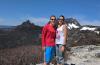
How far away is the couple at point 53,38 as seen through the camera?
1336 cm

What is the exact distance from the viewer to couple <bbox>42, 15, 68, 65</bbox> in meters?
13.4

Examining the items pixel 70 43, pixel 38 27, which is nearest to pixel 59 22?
pixel 70 43

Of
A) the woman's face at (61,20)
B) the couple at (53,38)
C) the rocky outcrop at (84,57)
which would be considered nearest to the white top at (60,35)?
the couple at (53,38)

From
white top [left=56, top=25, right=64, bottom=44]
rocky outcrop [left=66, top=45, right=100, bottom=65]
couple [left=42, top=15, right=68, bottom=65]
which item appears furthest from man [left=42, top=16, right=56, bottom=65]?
rocky outcrop [left=66, top=45, right=100, bottom=65]

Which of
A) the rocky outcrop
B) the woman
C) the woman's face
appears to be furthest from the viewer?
the rocky outcrop

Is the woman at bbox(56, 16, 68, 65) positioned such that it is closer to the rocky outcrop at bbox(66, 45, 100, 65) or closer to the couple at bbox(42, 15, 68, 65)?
the couple at bbox(42, 15, 68, 65)

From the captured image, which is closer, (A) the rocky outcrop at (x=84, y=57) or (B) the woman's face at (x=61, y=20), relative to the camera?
(B) the woman's face at (x=61, y=20)

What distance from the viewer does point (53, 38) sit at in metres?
13.5

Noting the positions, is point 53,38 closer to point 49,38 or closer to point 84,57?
point 49,38

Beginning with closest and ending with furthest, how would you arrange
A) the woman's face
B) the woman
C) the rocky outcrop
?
the woman's face, the woman, the rocky outcrop

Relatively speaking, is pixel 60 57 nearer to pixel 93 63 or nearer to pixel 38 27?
pixel 93 63

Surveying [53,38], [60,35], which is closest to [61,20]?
[60,35]

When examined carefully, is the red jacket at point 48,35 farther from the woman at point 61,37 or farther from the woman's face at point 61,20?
the woman's face at point 61,20

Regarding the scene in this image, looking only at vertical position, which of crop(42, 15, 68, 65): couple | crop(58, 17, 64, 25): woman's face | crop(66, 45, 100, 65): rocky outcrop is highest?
crop(58, 17, 64, 25): woman's face
